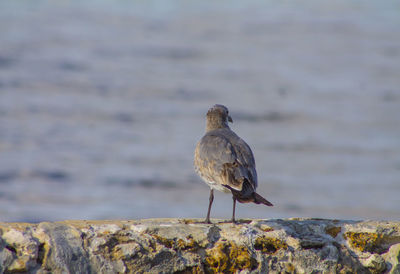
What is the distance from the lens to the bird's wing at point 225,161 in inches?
234

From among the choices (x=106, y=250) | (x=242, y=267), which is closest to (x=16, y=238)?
(x=106, y=250)

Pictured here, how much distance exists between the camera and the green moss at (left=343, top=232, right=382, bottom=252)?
499 centimetres

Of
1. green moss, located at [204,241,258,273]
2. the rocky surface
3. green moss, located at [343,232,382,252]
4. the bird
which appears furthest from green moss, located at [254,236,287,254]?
the bird

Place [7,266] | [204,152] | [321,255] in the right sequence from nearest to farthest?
[7,266] < [321,255] < [204,152]

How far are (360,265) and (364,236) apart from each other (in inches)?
10.8

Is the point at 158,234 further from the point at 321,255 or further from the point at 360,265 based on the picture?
the point at 360,265

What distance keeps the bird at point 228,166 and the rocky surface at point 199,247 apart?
628mm

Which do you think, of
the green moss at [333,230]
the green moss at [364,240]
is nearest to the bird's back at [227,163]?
the green moss at [333,230]

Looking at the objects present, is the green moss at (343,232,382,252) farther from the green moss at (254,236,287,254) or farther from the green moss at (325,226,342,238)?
the green moss at (254,236,287,254)

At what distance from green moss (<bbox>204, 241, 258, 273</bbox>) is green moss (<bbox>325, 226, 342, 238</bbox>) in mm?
722

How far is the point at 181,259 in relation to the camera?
4.62 meters

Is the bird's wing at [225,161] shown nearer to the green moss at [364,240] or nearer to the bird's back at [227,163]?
the bird's back at [227,163]

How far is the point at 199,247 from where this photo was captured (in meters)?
4.71

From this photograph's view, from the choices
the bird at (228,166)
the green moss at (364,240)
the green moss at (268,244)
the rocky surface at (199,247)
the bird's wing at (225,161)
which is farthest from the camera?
the bird's wing at (225,161)
